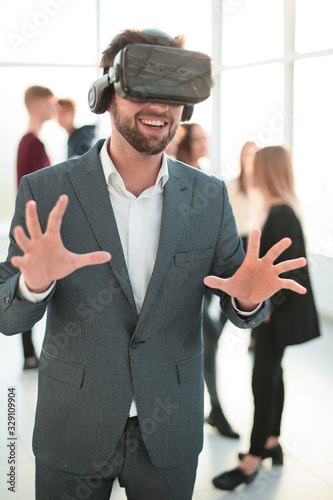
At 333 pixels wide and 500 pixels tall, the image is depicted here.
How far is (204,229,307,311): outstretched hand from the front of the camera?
1.29 meters

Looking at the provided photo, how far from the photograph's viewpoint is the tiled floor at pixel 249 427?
249 centimetres

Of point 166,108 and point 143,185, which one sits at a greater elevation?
point 166,108

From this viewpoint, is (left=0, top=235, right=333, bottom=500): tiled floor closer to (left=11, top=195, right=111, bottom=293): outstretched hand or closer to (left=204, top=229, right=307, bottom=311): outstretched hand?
(left=204, top=229, right=307, bottom=311): outstretched hand

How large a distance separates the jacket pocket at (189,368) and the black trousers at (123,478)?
0.53 feet

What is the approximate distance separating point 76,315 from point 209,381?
1.82 m

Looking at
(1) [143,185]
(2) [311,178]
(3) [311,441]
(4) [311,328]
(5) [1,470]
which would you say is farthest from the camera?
(2) [311,178]

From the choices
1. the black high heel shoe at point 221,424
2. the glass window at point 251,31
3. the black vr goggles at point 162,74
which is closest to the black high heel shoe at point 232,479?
the black high heel shoe at point 221,424

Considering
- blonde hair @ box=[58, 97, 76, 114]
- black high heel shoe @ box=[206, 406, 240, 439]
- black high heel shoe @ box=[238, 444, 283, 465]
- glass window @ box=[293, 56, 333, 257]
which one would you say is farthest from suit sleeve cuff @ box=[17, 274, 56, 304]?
glass window @ box=[293, 56, 333, 257]

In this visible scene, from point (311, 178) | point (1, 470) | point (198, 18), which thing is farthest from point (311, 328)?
point (198, 18)

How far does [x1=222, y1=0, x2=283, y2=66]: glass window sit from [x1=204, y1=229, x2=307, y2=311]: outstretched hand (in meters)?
4.94

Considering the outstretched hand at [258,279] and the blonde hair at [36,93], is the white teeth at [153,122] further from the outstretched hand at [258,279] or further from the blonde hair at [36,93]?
the blonde hair at [36,93]

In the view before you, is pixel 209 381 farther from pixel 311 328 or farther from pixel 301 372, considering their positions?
pixel 301 372

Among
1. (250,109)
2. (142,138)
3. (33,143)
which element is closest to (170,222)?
(142,138)

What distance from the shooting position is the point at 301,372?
12.6ft
